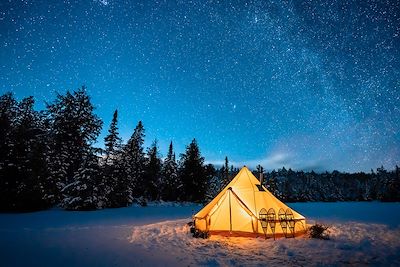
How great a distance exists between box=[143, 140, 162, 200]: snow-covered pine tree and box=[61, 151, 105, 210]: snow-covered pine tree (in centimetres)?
1408

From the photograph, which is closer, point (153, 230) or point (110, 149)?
point (153, 230)

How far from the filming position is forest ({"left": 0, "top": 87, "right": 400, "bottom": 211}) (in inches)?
738

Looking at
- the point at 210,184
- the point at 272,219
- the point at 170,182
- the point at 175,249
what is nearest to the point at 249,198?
the point at 272,219

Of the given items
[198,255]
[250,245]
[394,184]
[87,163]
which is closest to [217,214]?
[250,245]

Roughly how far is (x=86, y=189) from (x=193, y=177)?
60.1 ft

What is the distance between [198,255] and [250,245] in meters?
2.53

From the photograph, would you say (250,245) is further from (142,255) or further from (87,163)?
(87,163)

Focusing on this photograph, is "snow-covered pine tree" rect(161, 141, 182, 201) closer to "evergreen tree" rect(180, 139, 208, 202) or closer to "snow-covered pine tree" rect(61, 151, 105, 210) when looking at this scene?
"evergreen tree" rect(180, 139, 208, 202)

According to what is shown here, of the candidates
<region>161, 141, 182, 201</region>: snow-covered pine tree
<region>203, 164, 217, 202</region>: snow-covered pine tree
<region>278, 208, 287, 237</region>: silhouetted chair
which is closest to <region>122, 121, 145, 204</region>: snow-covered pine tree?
<region>161, 141, 182, 201</region>: snow-covered pine tree

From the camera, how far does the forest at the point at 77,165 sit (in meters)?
18.7

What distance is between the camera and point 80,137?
29.6 metres

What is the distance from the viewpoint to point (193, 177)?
38438mm

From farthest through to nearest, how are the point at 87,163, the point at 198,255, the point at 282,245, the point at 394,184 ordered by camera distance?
the point at 394,184, the point at 87,163, the point at 282,245, the point at 198,255

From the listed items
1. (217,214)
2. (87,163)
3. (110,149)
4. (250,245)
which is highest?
(110,149)
